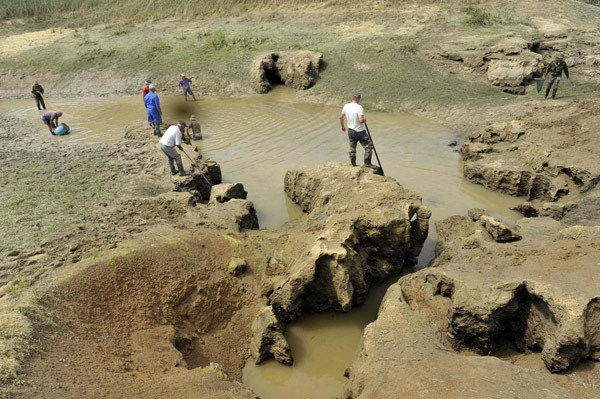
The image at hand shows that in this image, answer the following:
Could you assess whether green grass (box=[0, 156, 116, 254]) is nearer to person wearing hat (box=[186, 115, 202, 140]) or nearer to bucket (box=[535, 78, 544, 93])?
person wearing hat (box=[186, 115, 202, 140])

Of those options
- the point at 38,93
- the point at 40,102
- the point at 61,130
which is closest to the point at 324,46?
the point at 61,130

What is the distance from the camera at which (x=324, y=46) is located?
18.5 m

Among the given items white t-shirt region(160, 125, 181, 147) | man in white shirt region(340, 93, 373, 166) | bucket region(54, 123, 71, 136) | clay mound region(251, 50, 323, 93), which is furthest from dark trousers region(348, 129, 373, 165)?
bucket region(54, 123, 71, 136)

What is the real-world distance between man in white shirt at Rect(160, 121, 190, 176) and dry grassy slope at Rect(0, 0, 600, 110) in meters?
8.36

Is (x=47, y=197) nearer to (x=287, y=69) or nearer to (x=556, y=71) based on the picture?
(x=287, y=69)

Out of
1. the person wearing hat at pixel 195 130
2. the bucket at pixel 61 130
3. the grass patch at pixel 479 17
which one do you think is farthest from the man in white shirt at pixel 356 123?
the grass patch at pixel 479 17

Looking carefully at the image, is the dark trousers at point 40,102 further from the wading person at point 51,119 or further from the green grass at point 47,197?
the green grass at point 47,197

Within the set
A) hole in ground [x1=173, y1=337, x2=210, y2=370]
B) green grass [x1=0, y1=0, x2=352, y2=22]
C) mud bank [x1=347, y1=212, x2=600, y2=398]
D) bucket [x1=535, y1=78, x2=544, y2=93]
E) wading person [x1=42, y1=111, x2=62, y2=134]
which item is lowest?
hole in ground [x1=173, y1=337, x2=210, y2=370]

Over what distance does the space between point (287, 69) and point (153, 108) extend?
24.5 feet

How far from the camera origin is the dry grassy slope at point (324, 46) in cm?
1529

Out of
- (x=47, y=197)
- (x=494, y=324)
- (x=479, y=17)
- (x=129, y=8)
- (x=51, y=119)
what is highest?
(x=129, y=8)

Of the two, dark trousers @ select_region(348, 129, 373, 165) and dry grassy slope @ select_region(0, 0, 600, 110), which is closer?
dark trousers @ select_region(348, 129, 373, 165)

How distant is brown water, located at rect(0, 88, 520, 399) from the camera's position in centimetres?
502

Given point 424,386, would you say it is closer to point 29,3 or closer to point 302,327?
point 302,327
